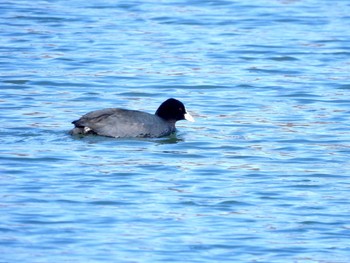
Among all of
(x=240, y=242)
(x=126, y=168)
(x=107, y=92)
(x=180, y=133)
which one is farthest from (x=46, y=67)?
(x=240, y=242)

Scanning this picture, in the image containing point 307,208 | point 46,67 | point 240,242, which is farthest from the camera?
point 46,67

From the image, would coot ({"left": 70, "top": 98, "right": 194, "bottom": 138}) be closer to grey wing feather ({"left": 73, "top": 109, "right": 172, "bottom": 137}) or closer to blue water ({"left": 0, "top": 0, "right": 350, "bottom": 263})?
grey wing feather ({"left": 73, "top": 109, "right": 172, "bottom": 137})

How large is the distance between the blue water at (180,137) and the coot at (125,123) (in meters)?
0.13

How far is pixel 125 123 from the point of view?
13.4 metres

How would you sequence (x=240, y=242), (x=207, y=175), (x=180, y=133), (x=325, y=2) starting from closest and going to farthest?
1. (x=240, y=242)
2. (x=207, y=175)
3. (x=180, y=133)
4. (x=325, y=2)

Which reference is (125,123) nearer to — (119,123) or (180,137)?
(119,123)

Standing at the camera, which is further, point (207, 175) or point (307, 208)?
point (207, 175)

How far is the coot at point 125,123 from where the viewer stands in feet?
43.5

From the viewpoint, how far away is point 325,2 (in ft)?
79.4

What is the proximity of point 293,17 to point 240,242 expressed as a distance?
1360 centimetres

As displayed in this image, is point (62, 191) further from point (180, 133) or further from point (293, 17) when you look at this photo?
point (293, 17)

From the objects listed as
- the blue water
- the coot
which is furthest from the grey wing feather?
the blue water

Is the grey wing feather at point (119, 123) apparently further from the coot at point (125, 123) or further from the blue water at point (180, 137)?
the blue water at point (180, 137)

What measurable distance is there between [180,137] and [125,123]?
34.8 inches
